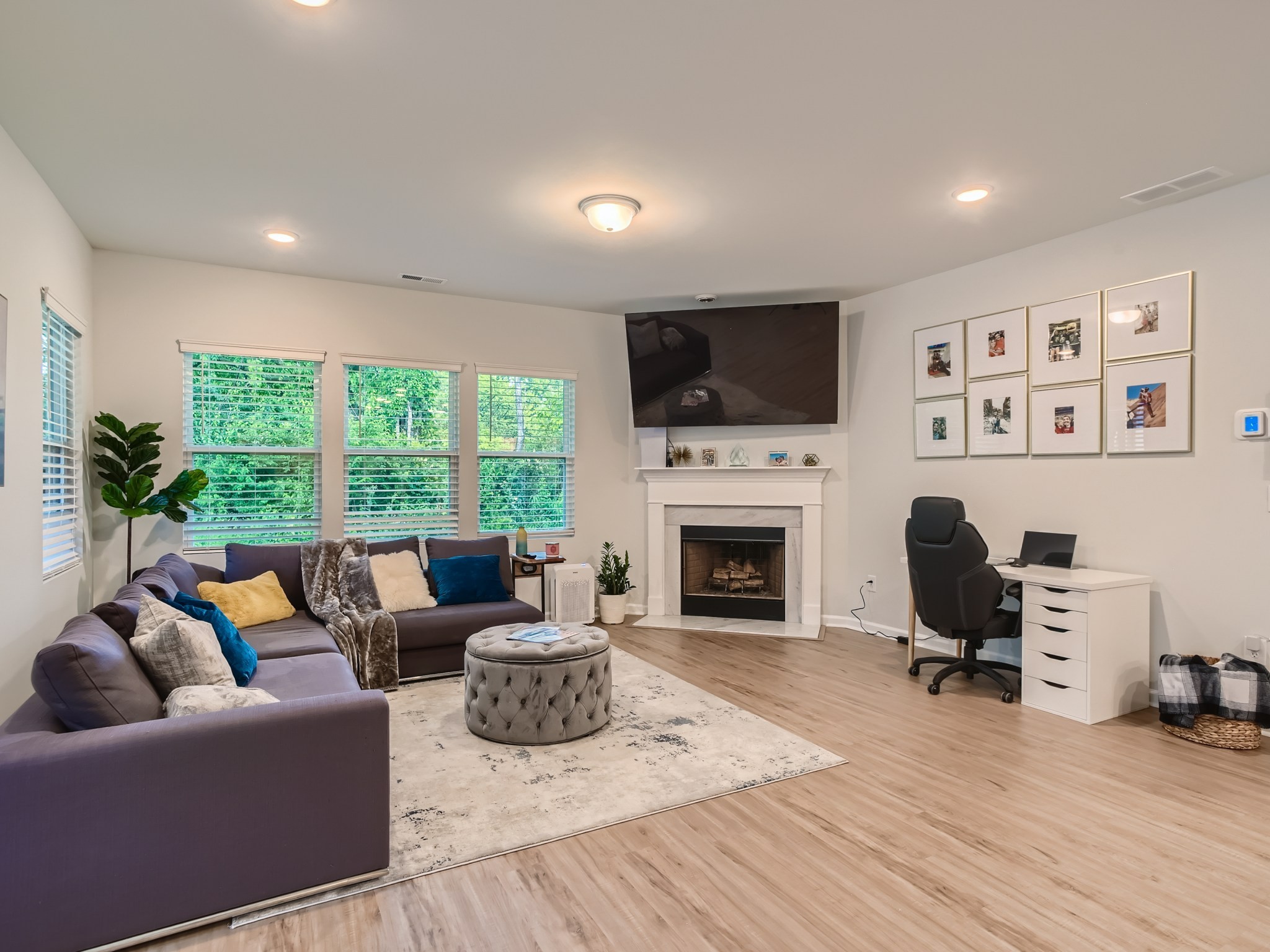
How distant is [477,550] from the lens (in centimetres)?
522

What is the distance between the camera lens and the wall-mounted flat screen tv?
5867mm

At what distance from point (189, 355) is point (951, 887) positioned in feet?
17.6

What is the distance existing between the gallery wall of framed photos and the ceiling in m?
0.56

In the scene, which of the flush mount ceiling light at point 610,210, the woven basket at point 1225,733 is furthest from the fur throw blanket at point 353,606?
the woven basket at point 1225,733

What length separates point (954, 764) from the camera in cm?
313

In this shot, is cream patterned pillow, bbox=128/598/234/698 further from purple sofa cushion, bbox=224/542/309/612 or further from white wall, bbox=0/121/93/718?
purple sofa cushion, bbox=224/542/309/612

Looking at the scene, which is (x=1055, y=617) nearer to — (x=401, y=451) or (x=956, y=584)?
(x=956, y=584)

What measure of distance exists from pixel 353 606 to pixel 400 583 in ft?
1.09

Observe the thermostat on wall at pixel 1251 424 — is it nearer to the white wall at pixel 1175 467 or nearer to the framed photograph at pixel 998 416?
the white wall at pixel 1175 467

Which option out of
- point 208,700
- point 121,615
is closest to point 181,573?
point 121,615


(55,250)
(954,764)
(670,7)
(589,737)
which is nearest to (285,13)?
(670,7)

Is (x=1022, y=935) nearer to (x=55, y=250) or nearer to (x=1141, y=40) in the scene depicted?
(x=1141, y=40)

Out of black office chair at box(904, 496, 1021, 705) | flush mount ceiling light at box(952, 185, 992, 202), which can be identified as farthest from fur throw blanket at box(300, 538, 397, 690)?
flush mount ceiling light at box(952, 185, 992, 202)

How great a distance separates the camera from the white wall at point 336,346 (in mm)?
4711
